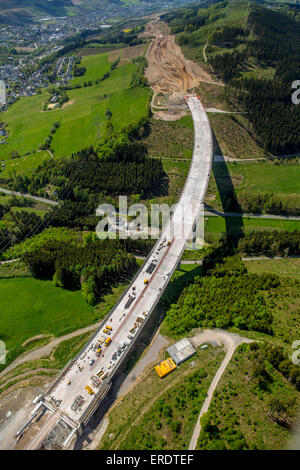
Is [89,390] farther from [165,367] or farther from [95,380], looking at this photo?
[165,367]

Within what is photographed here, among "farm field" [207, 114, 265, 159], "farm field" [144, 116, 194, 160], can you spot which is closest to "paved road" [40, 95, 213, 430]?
"farm field" [144, 116, 194, 160]

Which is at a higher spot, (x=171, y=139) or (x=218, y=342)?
(x=171, y=139)

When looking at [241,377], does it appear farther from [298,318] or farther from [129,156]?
[129,156]

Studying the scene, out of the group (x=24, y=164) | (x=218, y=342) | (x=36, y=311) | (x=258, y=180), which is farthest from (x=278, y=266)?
(x=24, y=164)

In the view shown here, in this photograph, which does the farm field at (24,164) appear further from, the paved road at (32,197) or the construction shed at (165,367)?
the construction shed at (165,367)
